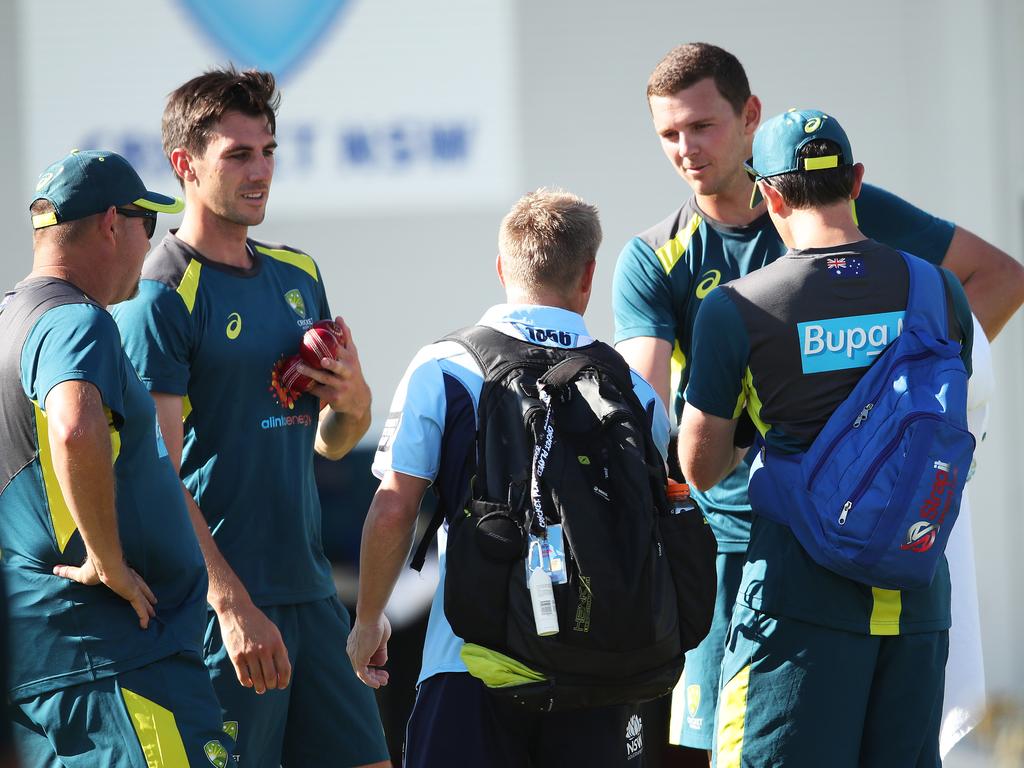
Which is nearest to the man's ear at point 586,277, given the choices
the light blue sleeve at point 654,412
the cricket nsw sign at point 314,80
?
the light blue sleeve at point 654,412

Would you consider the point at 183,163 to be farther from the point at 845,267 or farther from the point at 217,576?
the point at 845,267

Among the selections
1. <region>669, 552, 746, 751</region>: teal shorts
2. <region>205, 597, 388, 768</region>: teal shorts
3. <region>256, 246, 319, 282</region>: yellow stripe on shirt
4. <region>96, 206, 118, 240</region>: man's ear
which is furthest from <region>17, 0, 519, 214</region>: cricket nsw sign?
<region>96, 206, 118, 240</region>: man's ear

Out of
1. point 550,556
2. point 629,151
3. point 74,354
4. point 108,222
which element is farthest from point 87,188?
point 629,151

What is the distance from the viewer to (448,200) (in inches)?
290

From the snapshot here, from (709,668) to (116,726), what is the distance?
152 centimetres

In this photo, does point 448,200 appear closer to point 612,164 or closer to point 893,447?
point 612,164

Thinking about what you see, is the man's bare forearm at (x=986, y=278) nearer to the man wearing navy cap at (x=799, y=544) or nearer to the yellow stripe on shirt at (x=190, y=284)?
the man wearing navy cap at (x=799, y=544)

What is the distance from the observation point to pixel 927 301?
2805mm

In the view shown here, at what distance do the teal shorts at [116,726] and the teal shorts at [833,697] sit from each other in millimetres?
1137

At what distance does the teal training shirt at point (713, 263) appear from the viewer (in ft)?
11.3

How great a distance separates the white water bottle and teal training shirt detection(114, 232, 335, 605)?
111 cm

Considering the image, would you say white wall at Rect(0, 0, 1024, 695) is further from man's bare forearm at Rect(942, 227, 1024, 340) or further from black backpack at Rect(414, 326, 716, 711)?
black backpack at Rect(414, 326, 716, 711)

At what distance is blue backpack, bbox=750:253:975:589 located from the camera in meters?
2.69

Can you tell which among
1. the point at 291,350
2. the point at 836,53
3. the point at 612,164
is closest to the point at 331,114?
the point at 612,164
